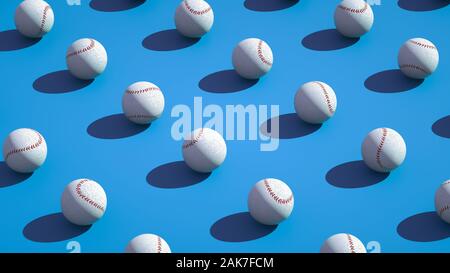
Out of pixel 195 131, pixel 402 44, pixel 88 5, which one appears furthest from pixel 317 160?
pixel 88 5

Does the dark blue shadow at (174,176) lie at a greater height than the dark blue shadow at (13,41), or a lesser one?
lesser

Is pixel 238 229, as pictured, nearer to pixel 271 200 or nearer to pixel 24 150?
pixel 271 200

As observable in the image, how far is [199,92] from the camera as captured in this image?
14.8 metres

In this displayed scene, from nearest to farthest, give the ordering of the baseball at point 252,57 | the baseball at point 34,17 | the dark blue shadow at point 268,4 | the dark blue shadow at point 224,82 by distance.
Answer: the baseball at point 252,57, the dark blue shadow at point 224,82, the baseball at point 34,17, the dark blue shadow at point 268,4

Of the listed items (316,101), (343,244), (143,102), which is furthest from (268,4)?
(343,244)

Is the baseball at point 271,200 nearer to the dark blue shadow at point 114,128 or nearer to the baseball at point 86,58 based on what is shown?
the dark blue shadow at point 114,128

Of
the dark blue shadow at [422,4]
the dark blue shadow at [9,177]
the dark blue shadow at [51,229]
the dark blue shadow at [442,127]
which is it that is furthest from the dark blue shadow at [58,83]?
the dark blue shadow at [422,4]

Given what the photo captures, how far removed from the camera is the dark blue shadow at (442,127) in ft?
46.0

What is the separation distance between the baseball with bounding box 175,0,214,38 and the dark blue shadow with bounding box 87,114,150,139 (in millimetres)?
2252

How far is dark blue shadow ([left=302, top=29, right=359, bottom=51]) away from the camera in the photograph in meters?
15.7

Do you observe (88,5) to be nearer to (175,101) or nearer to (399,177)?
(175,101)

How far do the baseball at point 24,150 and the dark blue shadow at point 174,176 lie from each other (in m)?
1.65

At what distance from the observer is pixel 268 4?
16.6 m

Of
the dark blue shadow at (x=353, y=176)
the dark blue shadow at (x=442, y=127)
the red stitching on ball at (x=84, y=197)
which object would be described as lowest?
the red stitching on ball at (x=84, y=197)
